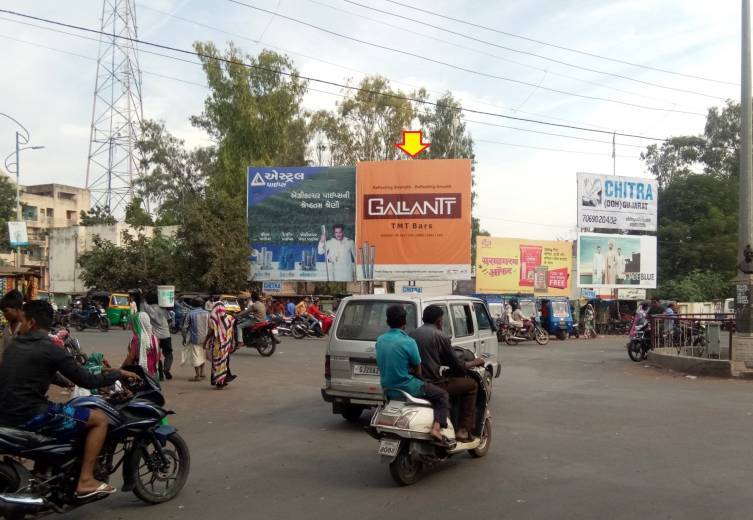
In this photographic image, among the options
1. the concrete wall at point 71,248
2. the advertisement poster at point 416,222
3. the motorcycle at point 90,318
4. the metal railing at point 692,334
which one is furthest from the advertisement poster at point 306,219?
the metal railing at point 692,334

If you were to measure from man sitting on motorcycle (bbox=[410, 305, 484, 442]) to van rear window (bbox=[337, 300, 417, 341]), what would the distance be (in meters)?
2.10

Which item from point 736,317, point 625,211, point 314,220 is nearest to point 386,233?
point 314,220

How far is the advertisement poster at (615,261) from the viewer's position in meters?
36.3

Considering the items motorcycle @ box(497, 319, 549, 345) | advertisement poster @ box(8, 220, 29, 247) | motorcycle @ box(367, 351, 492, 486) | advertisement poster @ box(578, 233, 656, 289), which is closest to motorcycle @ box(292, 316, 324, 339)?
motorcycle @ box(497, 319, 549, 345)

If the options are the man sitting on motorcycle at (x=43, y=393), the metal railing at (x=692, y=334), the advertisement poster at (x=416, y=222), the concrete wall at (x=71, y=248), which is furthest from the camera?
the concrete wall at (x=71, y=248)

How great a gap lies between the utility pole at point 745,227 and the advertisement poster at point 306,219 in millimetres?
20434

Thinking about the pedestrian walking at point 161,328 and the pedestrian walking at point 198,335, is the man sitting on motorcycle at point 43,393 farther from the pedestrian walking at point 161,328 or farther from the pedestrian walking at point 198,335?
the pedestrian walking at point 198,335

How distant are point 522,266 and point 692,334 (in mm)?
19659

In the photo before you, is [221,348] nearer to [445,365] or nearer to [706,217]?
[445,365]

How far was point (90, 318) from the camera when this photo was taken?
29.5 metres

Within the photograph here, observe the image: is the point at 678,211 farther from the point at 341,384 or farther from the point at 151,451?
the point at 151,451

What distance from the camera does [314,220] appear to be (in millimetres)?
33906

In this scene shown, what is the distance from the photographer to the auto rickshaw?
2995 centimetres

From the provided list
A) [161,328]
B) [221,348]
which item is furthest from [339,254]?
[221,348]
